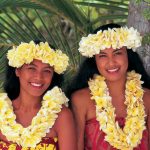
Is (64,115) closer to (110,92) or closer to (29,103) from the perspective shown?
(29,103)

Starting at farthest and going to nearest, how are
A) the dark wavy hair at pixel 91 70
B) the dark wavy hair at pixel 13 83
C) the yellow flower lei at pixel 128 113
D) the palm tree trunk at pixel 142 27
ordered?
1. the palm tree trunk at pixel 142 27
2. the dark wavy hair at pixel 91 70
3. the dark wavy hair at pixel 13 83
4. the yellow flower lei at pixel 128 113

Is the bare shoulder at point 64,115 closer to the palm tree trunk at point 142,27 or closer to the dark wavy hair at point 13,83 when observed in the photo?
the dark wavy hair at point 13,83

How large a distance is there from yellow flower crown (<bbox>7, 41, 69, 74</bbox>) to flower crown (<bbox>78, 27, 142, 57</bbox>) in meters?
0.22

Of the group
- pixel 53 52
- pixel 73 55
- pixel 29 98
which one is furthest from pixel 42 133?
pixel 73 55

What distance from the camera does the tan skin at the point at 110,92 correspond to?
4.39 m

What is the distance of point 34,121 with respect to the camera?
4281mm

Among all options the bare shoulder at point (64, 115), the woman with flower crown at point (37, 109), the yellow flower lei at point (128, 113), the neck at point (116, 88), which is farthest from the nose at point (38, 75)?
the neck at point (116, 88)

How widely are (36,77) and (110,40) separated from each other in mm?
565

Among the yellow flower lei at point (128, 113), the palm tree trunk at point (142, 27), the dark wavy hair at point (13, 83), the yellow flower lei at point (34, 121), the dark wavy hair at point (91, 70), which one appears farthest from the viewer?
the palm tree trunk at point (142, 27)

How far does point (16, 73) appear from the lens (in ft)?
14.5

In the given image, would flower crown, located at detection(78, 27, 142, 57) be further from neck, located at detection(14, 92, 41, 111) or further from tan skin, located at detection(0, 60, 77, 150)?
neck, located at detection(14, 92, 41, 111)

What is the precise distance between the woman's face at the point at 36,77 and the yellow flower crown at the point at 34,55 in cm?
4

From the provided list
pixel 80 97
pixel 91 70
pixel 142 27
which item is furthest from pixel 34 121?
pixel 142 27

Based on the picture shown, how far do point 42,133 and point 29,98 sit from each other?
29 centimetres
